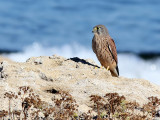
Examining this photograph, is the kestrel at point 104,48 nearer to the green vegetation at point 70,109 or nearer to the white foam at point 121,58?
the green vegetation at point 70,109

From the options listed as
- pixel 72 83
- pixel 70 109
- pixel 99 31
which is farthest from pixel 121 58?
pixel 70 109

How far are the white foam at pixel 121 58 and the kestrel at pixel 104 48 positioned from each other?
18.7 ft

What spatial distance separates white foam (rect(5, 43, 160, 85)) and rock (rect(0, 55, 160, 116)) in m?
8.42

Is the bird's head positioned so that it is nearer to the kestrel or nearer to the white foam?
the kestrel

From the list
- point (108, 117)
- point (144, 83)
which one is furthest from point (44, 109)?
point (144, 83)

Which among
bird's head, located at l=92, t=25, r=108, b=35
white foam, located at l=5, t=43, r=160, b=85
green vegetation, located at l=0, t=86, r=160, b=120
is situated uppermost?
white foam, located at l=5, t=43, r=160, b=85

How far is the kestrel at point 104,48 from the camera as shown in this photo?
9820mm

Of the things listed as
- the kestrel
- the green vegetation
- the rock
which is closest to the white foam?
the kestrel

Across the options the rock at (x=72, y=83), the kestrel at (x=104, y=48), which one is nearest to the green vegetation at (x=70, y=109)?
the rock at (x=72, y=83)

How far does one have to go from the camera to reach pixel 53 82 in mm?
6840

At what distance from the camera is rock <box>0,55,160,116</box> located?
6.34 metres

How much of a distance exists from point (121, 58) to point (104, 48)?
915cm

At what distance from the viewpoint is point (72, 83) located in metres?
6.82

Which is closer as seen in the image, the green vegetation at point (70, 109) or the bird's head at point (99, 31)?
the green vegetation at point (70, 109)
